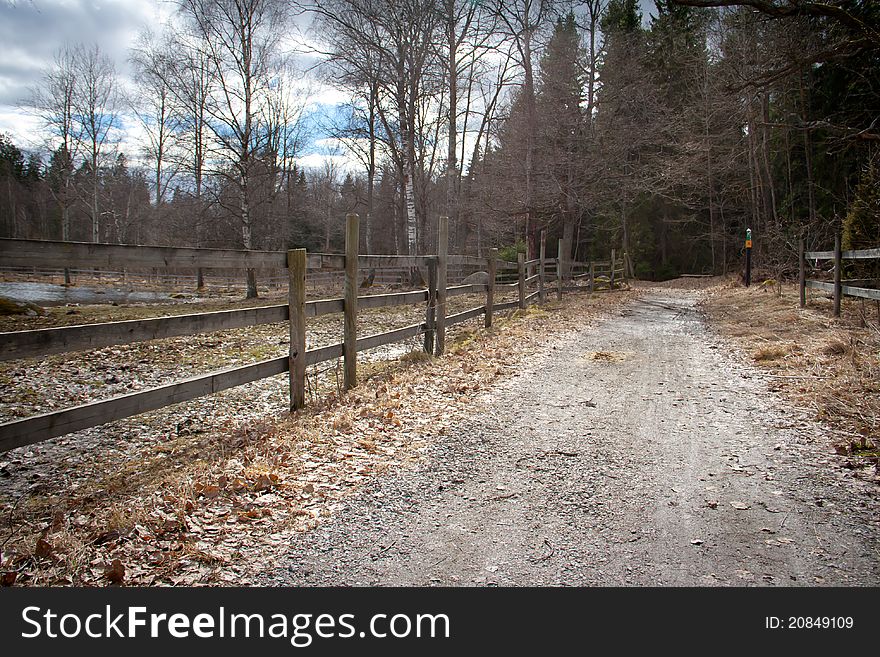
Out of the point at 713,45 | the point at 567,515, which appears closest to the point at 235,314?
the point at 567,515

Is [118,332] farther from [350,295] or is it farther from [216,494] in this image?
[350,295]

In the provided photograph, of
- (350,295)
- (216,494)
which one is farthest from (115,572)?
(350,295)

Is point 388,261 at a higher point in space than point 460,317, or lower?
higher

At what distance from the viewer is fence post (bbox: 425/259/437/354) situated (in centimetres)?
791

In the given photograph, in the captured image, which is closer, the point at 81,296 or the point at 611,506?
the point at 611,506

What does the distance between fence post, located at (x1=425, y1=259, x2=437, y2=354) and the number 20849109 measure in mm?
5985

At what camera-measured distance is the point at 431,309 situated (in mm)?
7906

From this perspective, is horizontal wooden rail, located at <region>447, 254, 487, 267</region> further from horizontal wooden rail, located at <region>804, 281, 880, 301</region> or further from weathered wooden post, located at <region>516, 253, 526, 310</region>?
horizontal wooden rail, located at <region>804, 281, 880, 301</region>

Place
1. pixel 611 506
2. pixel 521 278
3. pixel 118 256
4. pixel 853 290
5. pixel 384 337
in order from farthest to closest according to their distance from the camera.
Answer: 1. pixel 521 278
2. pixel 853 290
3. pixel 384 337
4. pixel 118 256
5. pixel 611 506

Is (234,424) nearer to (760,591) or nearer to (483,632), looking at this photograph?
(483,632)

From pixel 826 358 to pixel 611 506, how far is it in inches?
214

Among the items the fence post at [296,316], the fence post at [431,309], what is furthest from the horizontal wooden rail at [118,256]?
the fence post at [431,309]

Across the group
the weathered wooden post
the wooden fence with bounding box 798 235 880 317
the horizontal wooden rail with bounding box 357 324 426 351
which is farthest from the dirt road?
the weathered wooden post

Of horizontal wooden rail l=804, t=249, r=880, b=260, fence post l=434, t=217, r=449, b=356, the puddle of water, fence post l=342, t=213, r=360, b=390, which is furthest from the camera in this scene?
the puddle of water
